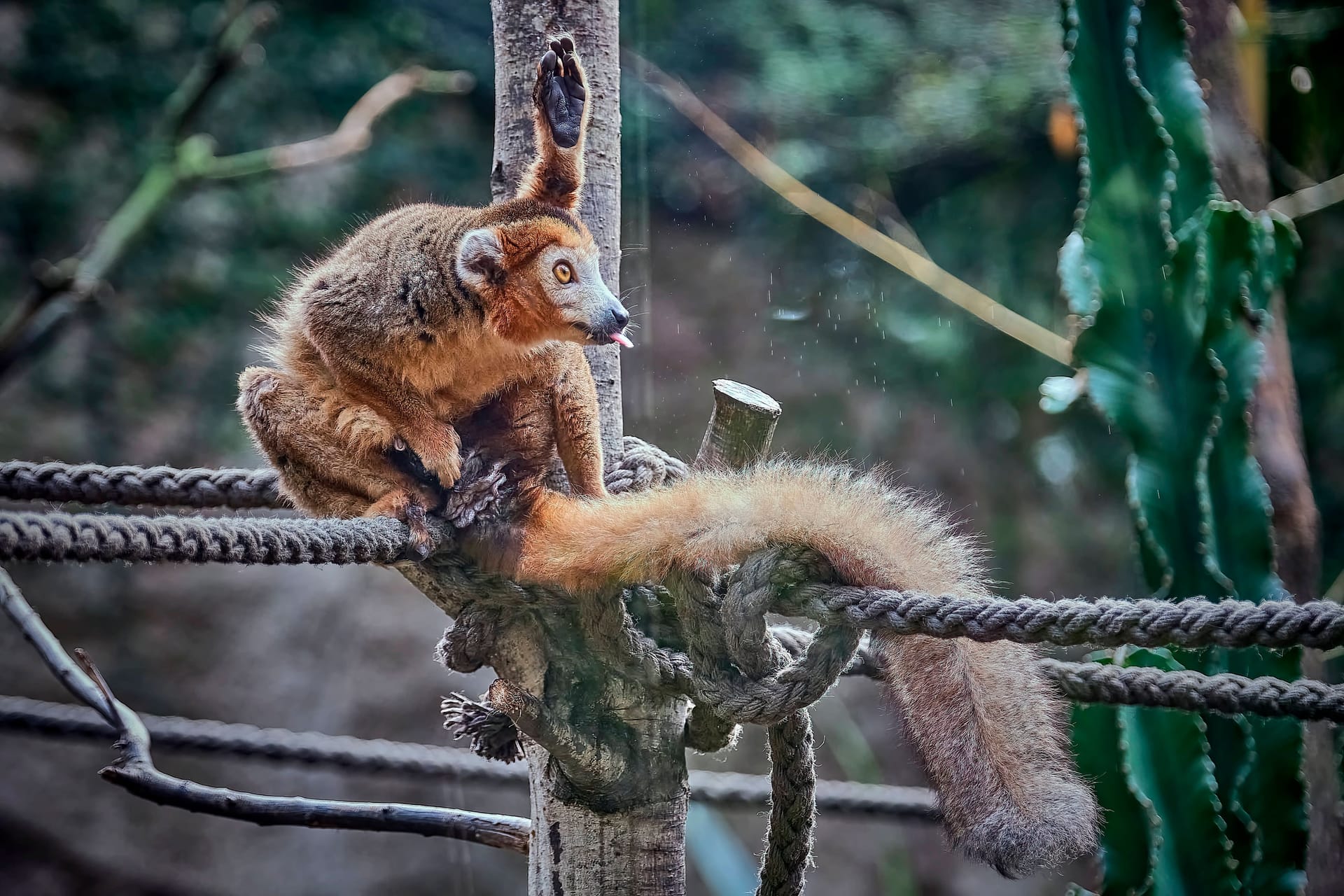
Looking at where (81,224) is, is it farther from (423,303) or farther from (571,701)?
(571,701)

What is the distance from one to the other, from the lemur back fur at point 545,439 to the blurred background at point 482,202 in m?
1.99

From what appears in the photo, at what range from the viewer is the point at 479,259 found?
1.50 metres

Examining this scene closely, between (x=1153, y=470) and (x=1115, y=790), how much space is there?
0.63 metres

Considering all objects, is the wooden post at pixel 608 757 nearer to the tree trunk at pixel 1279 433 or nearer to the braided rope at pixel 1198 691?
the braided rope at pixel 1198 691

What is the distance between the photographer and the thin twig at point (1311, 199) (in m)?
3.22

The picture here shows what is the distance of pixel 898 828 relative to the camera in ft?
14.6

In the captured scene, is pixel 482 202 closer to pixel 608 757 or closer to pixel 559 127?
pixel 559 127

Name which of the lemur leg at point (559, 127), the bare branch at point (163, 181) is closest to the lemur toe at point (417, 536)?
the lemur leg at point (559, 127)

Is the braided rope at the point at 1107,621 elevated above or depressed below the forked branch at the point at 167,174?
below

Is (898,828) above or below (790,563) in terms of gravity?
below

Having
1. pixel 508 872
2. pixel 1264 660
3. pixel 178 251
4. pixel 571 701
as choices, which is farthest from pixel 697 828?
pixel 178 251

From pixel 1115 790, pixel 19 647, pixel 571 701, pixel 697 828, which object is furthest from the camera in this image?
pixel 19 647

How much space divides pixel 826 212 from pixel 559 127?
2.66m

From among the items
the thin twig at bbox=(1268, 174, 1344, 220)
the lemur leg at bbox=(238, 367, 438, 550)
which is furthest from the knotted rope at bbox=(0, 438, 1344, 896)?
the thin twig at bbox=(1268, 174, 1344, 220)
